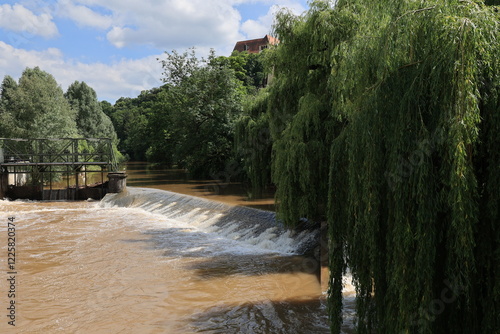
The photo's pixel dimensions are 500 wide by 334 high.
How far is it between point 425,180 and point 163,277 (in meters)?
7.52

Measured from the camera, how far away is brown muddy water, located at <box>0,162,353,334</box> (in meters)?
7.40

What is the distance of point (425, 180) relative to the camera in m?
3.62

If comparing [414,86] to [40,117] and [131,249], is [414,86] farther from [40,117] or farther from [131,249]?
[40,117]

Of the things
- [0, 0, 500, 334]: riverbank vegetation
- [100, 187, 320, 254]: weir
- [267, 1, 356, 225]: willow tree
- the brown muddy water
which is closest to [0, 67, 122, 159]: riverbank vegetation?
[100, 187, 320, 254]: weir

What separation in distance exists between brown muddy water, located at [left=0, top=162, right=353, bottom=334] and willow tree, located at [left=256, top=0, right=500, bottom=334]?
2982 millimetres

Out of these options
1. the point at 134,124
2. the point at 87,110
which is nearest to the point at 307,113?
the point at 87,110

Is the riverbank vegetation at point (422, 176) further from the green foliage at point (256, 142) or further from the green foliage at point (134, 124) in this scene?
the green foliage at point (134, 124)

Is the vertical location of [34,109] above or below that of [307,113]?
above

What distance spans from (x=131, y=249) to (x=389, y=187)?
385 inches

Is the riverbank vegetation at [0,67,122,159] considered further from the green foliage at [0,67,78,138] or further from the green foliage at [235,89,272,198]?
the green foliage at [235,89,272,198]

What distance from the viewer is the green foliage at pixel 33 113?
101ft

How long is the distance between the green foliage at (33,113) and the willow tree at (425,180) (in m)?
30.2

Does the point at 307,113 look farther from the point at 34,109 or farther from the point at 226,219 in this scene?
the point at 34,109

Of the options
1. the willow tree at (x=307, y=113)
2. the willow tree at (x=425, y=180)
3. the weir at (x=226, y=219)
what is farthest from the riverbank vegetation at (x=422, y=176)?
the weir at (x=226, y=219)
